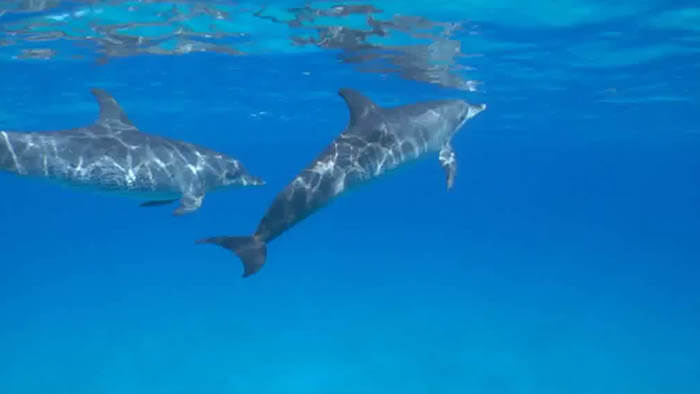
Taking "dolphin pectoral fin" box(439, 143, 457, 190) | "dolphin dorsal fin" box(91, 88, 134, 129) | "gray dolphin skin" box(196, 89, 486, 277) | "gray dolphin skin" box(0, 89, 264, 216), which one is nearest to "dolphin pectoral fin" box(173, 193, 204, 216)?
"gray dolphin skin" box(0, 89, 264, 216)

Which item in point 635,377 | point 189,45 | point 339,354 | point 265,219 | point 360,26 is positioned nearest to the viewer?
point 265,219

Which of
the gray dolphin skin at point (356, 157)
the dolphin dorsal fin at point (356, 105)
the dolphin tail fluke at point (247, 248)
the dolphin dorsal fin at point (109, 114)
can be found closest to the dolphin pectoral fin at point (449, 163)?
the gray dolphin skin at point (356, 157)

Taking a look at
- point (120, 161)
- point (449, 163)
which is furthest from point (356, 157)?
point (120, 161)

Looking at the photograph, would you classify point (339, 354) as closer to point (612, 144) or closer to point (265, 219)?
point (265, 219)

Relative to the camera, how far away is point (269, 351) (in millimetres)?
23219

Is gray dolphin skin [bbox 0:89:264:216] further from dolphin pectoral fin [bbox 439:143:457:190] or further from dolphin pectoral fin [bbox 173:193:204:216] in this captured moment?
dolphin pectoral fin [bbox 439:143:457:190]

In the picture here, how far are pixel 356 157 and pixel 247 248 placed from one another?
2.42 metres

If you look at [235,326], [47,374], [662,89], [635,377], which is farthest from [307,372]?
[662,89]

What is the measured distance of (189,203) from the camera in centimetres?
965

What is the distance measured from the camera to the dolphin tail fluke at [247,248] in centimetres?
738

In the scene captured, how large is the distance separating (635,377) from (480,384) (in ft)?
21.4

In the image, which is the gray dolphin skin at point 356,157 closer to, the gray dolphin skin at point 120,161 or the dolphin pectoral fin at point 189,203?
the dolphin pectoral fin at point 189,203

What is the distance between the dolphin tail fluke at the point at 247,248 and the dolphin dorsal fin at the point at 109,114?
4.10 meters

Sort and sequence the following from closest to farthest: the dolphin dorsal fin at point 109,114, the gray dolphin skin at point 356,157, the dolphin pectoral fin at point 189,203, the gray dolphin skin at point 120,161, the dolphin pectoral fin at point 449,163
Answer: the gray dolphin skin at point 356,157 < the gray dolphin skin at point 120,161 < the dolphin pectoral fin at point 189,203 < the dolphin dorsal fin at point 109,114 < the dolphin pectoral fin at point 449,163
